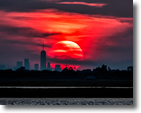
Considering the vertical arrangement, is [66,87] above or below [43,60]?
below

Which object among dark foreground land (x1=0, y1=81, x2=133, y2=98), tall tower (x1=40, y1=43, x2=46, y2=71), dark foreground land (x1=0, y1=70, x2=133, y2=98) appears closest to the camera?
tall tower (x1=40, y1=43, x2=46, y2=71)

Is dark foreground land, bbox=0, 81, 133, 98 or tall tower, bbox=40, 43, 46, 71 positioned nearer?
tall tower, bbox=40, 43, 46, 71

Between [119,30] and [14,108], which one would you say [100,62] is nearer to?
[119,30]

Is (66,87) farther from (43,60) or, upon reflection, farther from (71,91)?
(43,60)

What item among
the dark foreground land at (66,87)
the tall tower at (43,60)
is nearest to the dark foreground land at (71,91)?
the dark foreground land at (66,87)

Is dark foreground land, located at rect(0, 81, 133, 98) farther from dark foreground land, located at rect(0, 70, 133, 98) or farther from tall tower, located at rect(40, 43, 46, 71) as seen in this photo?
tall tower, located at rect(40, 43, 46, 71)

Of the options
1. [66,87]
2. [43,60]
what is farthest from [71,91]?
[66,87]

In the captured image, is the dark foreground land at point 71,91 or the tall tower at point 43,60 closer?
the tall tower at point 43,60

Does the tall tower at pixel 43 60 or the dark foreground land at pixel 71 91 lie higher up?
the tall tower at pixel 43 60

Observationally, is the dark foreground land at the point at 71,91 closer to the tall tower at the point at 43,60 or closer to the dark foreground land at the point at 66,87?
the dark foreground land at the point at 66,87

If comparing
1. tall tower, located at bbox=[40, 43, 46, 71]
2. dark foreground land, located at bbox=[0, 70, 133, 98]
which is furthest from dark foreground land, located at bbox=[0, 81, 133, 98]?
Answer: tall tower, located at bbox=[40, 43, 46, 71]

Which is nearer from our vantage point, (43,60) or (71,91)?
(43,60)
